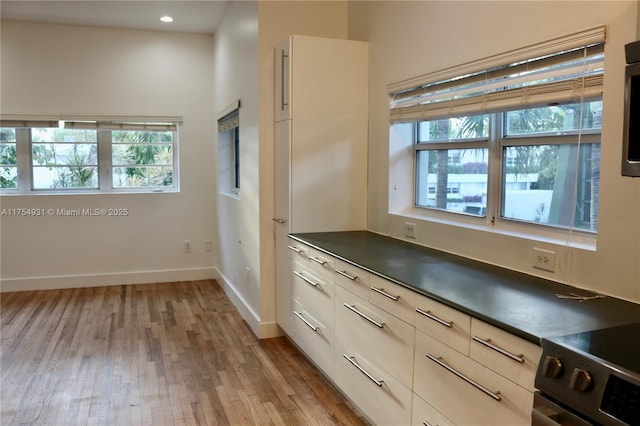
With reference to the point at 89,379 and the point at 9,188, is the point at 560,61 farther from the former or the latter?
the point at 9,188

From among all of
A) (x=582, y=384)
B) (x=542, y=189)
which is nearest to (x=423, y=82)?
(x=542, y=189)

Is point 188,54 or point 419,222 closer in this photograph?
point 419,222

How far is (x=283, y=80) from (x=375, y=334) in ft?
6.58

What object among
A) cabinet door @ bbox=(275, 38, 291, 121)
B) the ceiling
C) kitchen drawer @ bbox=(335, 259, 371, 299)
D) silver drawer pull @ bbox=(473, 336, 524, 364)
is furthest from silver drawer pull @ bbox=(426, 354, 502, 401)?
the ceiling

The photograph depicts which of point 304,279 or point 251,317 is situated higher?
point 304,279

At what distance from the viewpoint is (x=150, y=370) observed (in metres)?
3.42

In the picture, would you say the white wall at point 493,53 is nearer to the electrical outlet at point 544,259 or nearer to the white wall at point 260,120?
the electrical outlet at point 544,259

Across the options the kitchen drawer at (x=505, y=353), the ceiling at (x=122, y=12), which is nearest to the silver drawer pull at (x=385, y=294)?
the kitchen drawer at (x=505, y=353)

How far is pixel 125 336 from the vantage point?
4.11m

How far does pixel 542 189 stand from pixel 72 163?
505cm

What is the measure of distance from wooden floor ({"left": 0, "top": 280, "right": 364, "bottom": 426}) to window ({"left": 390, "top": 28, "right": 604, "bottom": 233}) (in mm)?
1428

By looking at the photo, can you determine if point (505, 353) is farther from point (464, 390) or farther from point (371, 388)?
point (371, 388)

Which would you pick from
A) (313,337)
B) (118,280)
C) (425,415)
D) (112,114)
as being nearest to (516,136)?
(425,415)

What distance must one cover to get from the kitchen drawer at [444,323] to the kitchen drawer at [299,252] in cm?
134
